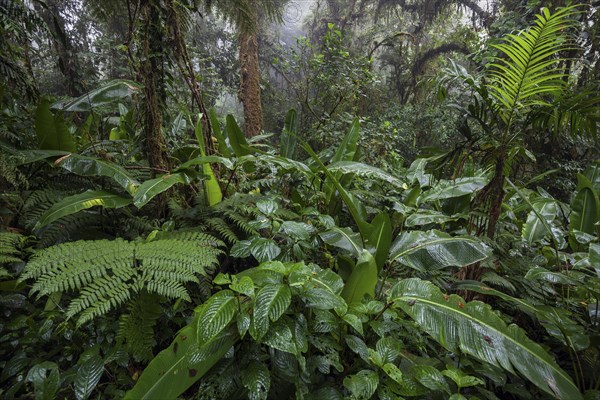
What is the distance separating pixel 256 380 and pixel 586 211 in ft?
8.38

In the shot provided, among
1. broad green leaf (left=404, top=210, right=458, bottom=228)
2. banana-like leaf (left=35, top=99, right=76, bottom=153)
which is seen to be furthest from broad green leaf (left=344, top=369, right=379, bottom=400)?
banana-like leaf (left=35, top=99, right=76, bottom=153)

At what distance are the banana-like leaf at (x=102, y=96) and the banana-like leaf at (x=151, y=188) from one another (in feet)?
2.94

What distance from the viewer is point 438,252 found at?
5.37 feet

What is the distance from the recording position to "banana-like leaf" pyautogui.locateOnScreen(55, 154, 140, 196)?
69.9 inches

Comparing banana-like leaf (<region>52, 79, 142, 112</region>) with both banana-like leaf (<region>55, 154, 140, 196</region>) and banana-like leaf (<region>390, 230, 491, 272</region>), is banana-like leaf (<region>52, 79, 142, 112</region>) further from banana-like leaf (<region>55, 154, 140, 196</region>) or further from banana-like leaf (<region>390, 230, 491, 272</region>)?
banana-like leaf (<region>390, 230, 491, 272</region>)

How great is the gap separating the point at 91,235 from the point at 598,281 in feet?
9.45

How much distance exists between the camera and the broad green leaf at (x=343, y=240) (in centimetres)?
166

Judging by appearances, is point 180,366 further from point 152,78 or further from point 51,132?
point 152,78

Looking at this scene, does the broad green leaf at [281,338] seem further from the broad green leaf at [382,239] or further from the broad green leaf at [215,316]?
the broad green leaf at [382,239]

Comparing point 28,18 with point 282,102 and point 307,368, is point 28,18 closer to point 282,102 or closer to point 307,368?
point 307,368

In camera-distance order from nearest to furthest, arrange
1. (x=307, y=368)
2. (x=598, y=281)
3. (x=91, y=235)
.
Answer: (x=307, y=368)
(x=598, y=281)
(x=91, y=235)

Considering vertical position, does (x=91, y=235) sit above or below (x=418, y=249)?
above

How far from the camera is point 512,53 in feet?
6.12

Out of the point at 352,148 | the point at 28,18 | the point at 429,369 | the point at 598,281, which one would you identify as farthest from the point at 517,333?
the point at 28,18
